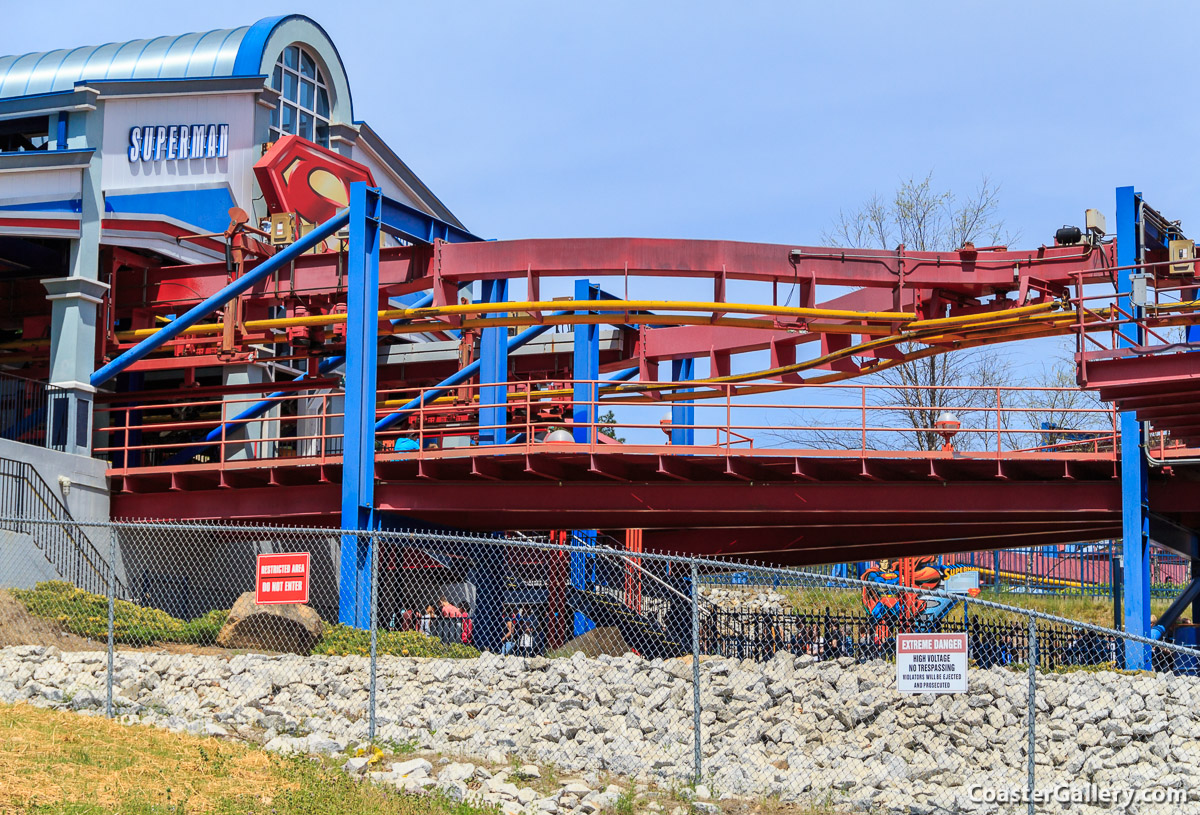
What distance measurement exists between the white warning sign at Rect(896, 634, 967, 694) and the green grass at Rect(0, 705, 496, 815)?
11.9ft

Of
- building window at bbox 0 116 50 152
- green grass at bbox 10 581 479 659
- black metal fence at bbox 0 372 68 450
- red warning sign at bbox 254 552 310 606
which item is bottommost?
green grass at bbox 10 581 479 659

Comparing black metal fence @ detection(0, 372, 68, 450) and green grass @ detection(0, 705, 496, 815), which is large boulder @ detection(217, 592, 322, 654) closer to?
green grass @ detection(0, 705, 496, 815)

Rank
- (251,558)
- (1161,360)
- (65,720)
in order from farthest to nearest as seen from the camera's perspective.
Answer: (251,558) → (1161,360) → (65,720)

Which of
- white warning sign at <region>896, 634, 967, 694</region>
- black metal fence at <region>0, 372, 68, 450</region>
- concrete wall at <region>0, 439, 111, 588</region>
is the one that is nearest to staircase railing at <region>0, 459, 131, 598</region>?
concrete wall at <region>0, 439, 111, 588</region>

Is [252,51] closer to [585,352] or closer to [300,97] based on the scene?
[300,97]

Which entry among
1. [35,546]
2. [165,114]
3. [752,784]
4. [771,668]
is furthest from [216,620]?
[165,114]

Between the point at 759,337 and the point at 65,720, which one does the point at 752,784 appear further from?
the point at 759,337

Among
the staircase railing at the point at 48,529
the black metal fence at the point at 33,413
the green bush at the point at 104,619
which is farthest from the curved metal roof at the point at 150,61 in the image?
the green bush at the point at 104,619

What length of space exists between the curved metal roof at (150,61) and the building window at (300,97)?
1103mm

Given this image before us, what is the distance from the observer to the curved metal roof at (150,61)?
33062mm

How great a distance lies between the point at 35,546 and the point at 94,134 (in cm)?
1168

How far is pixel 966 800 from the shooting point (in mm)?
11250

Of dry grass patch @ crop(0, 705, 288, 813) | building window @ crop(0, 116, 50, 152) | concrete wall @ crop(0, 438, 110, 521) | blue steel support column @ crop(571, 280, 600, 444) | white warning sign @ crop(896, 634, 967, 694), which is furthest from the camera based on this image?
building window @ crop(0, 116, 50, 152)

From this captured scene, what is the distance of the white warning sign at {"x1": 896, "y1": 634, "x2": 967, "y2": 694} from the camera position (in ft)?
35.7
